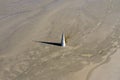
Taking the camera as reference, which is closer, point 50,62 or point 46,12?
point 50,62

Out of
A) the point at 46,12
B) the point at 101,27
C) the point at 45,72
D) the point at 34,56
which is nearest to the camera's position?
the point at 45,72

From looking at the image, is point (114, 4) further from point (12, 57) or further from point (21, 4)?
point (12, 57)

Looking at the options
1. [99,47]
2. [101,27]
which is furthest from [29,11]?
[99,47]

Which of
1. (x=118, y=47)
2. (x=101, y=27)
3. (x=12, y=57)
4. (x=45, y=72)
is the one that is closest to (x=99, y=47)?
(x=118, y=47)

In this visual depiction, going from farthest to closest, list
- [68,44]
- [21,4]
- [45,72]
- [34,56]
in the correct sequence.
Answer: [21,4], [68,44], [34,56], [45,72]

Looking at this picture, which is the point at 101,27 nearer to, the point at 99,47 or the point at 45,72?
the point at 99,47

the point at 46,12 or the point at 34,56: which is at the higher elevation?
the point at 46,12

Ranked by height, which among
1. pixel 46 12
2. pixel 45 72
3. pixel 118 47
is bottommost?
pixel 45 72
